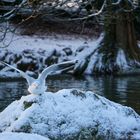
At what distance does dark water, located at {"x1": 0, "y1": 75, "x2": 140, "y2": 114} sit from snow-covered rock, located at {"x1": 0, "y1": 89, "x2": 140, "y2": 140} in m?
3.48

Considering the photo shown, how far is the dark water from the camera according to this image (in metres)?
16.2

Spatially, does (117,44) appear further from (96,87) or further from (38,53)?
(96,87)

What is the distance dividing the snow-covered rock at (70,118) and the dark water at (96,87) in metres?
3.48

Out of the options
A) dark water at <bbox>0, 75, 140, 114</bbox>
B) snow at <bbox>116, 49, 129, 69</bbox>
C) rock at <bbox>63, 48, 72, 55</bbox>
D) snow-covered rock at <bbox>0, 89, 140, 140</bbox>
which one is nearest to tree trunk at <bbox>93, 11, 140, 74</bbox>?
snow at <bbox>116, 49, 129, 69</bbox>

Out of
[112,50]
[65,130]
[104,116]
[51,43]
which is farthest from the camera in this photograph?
[51,43]

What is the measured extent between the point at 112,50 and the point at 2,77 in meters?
5.42

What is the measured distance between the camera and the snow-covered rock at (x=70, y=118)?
9.84 m

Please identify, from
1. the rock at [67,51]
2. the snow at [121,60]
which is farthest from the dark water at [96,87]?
the rock at [67,51]

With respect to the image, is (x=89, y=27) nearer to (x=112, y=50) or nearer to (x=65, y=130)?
(x=112, y=50)

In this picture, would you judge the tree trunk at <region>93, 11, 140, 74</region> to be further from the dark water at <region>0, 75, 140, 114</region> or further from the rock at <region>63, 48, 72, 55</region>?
the dark water at <region>0, 75, 140, 114</region>

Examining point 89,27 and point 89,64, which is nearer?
point 89,64

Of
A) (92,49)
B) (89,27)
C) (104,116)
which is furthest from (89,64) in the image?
(104,116)

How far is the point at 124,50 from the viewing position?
26.4m

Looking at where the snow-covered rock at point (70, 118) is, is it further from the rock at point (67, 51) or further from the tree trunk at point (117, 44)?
the rock at point (67, 51)
